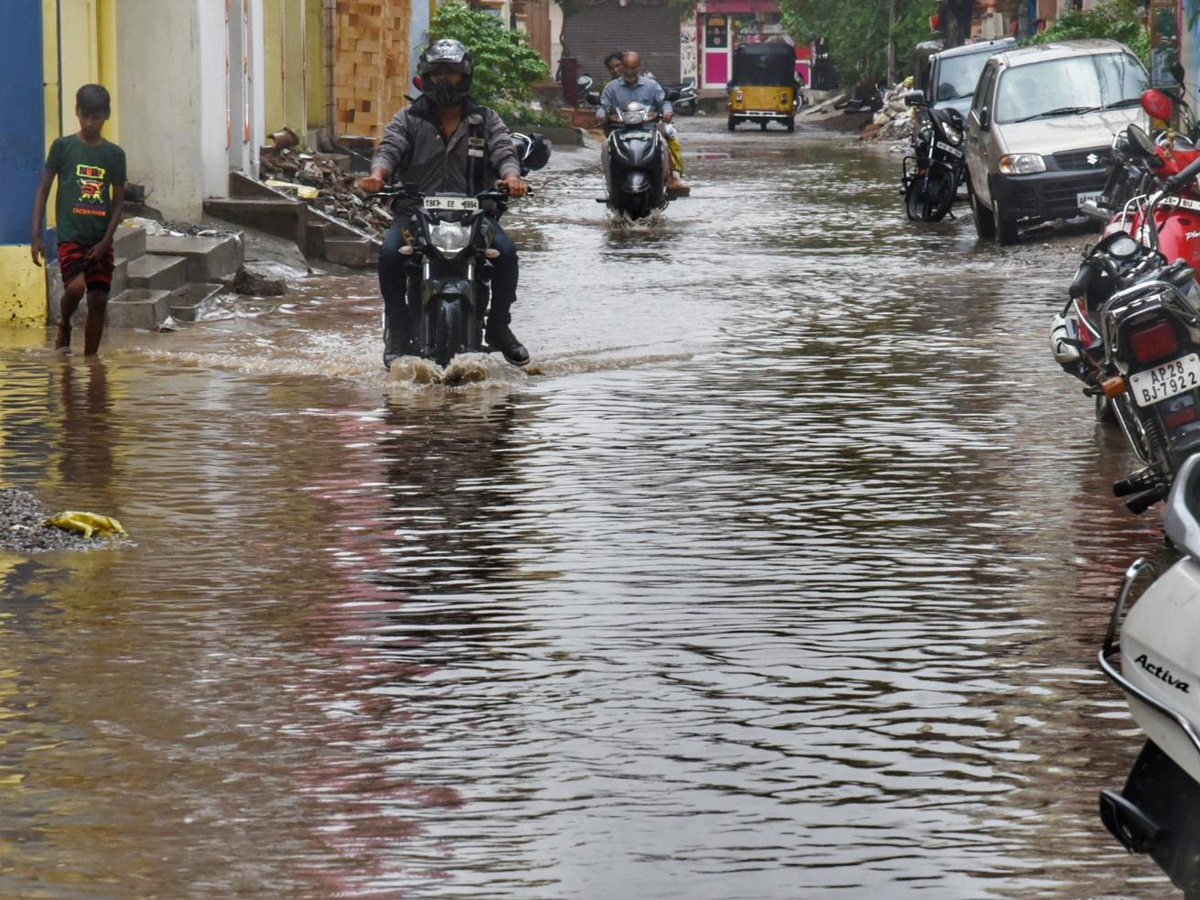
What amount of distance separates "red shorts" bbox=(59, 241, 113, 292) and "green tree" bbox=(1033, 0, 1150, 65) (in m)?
20.0

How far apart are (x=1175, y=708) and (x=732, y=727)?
228cm

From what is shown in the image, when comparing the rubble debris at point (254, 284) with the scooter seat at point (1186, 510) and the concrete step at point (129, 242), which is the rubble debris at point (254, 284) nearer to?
the concrete step at point (129, 242)

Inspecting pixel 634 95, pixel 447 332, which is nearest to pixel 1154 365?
pixel 447 332

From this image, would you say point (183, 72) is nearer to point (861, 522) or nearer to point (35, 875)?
point (861, 522)

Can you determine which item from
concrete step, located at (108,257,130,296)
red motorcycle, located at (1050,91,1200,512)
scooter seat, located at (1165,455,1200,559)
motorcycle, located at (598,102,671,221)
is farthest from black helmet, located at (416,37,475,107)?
motorcycle, located at (598,102,671,221)

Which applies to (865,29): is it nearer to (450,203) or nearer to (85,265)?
(85,265)

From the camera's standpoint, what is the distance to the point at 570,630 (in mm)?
7270

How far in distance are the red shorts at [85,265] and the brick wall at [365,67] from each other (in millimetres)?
19524

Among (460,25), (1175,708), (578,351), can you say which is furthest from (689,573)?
(460,25)

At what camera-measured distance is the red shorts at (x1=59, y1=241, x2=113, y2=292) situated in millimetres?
14305

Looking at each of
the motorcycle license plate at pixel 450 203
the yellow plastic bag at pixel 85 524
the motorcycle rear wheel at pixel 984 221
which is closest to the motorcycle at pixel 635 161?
the motorcycle rear wheel at pixel 984 221

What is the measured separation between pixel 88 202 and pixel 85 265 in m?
0.36

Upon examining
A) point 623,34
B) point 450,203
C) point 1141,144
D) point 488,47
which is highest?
point 623,34

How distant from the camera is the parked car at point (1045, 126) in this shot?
23.0 meters
